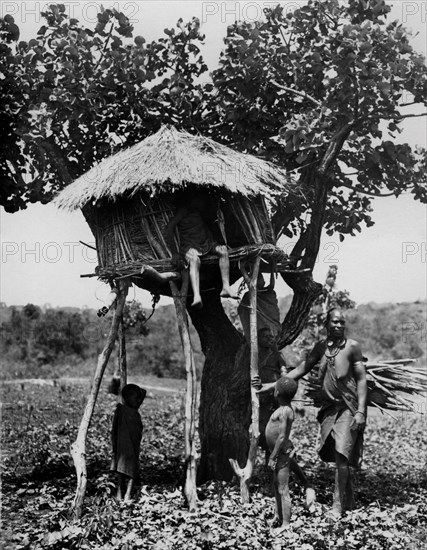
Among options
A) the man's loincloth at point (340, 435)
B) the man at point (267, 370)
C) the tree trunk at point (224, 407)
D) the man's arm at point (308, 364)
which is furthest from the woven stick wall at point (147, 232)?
the man's loincloth at point (340, 435)

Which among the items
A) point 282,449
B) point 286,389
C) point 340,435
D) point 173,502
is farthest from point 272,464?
point 173,502

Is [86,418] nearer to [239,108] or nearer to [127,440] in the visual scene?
[127,440]

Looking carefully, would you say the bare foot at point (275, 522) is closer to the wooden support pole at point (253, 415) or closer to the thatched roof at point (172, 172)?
the wooden support pole at point (253, 415)

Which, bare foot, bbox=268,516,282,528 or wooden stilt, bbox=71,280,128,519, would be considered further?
wooden stilt, bbox=71,280,128,519

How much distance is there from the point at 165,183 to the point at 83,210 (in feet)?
5.18

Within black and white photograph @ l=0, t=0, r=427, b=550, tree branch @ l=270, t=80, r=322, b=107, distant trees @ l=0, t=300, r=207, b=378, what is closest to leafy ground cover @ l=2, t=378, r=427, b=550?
black and white photograph @ l=0, t=0, r=427, b=550

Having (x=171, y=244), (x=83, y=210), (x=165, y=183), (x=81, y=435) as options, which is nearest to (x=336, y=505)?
(x=81, y=435)

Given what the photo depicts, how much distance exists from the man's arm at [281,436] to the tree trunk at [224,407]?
2474 mm

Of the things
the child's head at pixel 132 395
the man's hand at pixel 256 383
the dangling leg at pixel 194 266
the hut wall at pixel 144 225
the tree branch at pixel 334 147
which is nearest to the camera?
the dangling leg at pixel 194 266

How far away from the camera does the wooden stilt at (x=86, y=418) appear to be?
7.85 meters

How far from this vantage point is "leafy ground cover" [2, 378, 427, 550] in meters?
6.70

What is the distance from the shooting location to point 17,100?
10562 millimetres

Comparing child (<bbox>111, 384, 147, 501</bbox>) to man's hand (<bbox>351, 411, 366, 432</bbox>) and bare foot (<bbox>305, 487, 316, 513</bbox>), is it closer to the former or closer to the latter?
bare foot (<bbox>305, 487, 316, 513</bbox>)

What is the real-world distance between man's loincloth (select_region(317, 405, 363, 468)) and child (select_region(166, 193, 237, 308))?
6.22 feet
